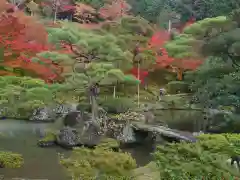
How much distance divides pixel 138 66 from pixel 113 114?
2.61 meters

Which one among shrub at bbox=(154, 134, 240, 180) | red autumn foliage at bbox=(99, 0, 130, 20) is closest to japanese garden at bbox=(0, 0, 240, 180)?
shrub at bbox=(154, 134, 240, 180)

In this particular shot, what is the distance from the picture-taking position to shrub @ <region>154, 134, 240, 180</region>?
4824 mm

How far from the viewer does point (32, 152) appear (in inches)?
374

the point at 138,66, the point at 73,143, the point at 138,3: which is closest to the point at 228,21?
the point at 138,66

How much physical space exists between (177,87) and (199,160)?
33.5 feet

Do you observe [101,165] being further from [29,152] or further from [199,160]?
[29,152]

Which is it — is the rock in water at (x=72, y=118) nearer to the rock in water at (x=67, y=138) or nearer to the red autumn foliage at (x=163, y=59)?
the rock in water at (x=67, y=138)

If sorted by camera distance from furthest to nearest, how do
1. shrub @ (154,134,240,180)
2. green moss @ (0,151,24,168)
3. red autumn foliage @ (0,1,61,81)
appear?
red autumn foliage @ (0,1,61,81) < green moss @ (0,151,24,168) < shrub @ (154,134,240,180)

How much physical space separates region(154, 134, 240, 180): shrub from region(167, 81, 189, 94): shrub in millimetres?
9340

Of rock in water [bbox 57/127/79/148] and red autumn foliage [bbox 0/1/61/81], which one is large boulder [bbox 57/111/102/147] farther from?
red autumn foliage [bbox 0/1/61/81]

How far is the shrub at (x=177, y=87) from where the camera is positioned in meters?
Result: 14.9

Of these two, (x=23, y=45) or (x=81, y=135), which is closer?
(x=81, y=135)

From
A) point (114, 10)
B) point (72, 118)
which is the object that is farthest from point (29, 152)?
point (114, 10)

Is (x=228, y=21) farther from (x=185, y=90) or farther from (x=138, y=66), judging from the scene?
(x=185, y=90)
